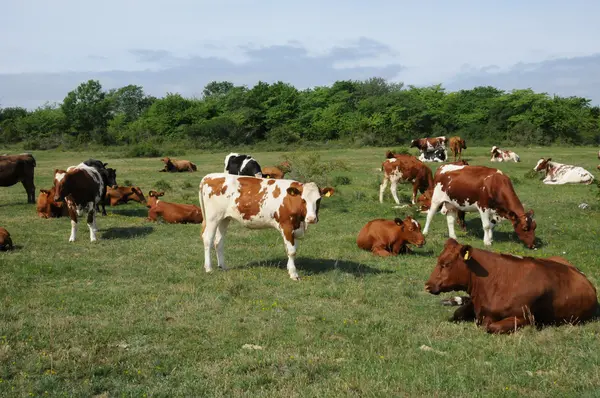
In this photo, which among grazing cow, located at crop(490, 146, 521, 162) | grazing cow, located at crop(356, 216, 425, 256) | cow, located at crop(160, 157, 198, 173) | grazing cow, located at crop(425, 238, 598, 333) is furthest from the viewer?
grazing cow, located at crop(490, 146, 521, 162)

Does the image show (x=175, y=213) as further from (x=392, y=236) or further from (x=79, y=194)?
(x=392, y=236)

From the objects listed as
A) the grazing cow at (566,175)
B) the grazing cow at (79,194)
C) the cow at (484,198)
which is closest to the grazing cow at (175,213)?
the grazing cow at (79,194)

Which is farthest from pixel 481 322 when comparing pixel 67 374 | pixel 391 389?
pixel 67 374

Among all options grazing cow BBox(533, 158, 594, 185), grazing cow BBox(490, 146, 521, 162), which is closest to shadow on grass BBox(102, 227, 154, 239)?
grazing cow BBox(533, 158, 594, 185)

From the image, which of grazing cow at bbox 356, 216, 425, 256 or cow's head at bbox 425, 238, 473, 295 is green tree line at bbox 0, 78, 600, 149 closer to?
grazing cow at bbox 356, 216, 425, 256

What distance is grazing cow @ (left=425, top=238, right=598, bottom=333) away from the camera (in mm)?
8203

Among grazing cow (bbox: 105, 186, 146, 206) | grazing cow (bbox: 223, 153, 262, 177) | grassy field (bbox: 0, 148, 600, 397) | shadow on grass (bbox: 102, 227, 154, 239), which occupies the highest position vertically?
grazing cow (bbox: 223, 153, 262, 177)

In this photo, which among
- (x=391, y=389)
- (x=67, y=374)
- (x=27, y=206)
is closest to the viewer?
(x=391, y=389)

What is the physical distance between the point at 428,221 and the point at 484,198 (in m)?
1.81

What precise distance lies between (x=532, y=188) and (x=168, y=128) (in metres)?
48.0

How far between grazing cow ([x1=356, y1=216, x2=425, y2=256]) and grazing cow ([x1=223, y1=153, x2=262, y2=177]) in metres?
8.80

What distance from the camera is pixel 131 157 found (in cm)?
4747

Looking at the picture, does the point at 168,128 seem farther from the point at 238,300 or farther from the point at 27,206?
the point at 238,300

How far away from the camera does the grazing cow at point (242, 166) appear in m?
22.7
